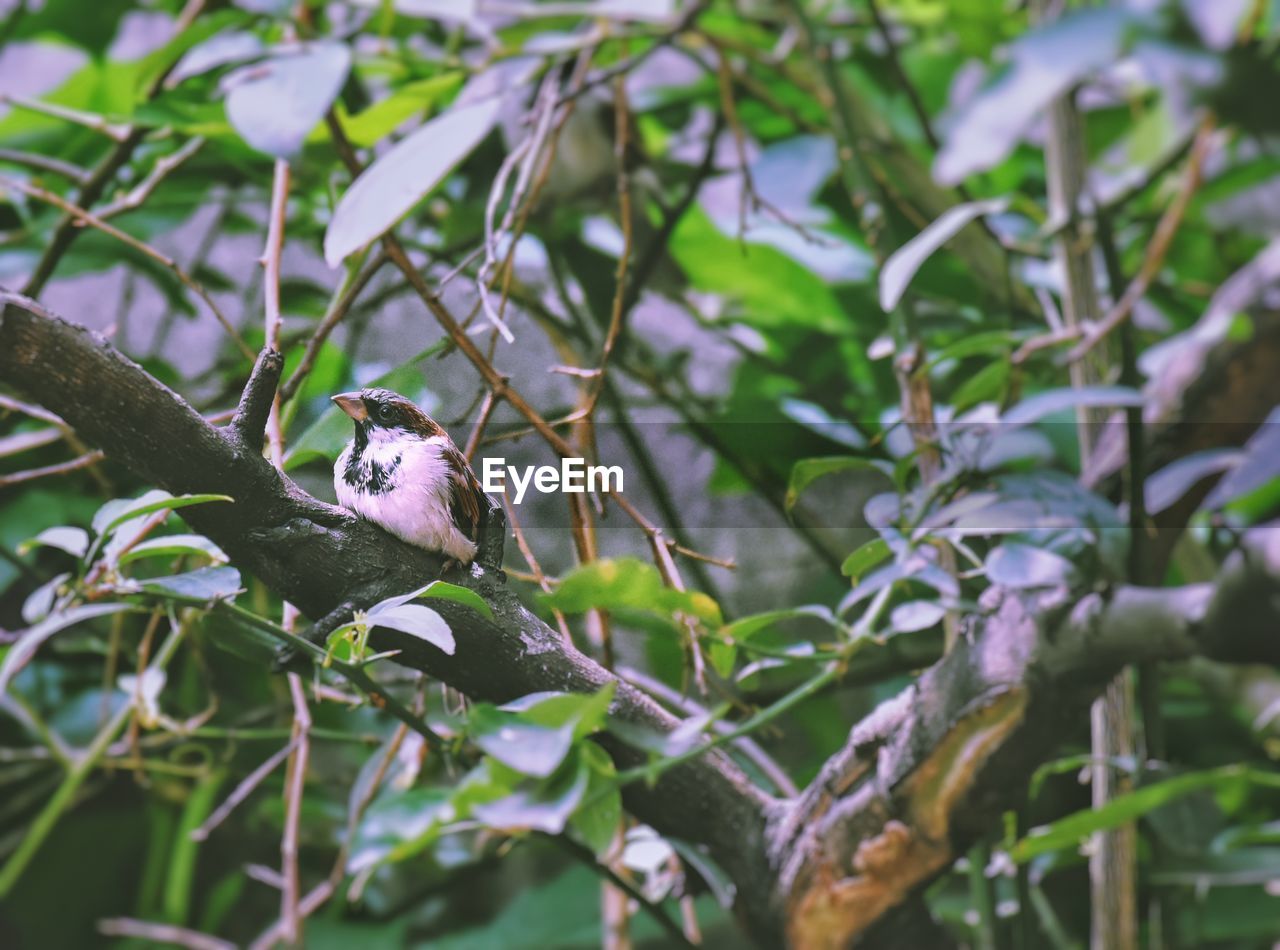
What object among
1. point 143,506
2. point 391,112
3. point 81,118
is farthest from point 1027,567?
point 81,118

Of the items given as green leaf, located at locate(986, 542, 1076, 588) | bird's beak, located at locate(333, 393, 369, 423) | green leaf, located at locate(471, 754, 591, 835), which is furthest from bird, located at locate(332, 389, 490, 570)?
green leaf, located at locate(986, 542, 1076, 588)

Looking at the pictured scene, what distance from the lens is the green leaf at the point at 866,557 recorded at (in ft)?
1.74

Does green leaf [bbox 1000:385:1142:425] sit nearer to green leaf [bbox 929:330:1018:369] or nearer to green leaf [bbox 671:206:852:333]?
green leaf [bbox 929:330:1018:369]

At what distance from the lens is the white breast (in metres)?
0.47

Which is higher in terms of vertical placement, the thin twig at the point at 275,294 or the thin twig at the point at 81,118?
the thin twig at the point at 81,118

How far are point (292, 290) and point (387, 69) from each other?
9.9 inches

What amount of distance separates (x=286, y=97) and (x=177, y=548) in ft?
0.87

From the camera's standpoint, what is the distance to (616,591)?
1.48 feet

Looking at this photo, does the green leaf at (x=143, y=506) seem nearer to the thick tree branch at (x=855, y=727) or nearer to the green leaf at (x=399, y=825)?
the thick tree branch at (x=855, y=727)

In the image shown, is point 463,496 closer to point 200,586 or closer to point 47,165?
point 200,586

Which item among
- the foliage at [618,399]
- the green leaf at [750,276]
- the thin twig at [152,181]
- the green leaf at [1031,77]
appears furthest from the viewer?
the green leaf at [750,276]

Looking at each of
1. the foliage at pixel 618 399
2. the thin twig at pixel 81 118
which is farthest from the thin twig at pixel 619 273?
the thin twig at pixel 81 118

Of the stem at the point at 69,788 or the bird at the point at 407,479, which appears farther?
the stem at the point at 69,788

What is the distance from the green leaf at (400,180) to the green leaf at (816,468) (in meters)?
0.24
